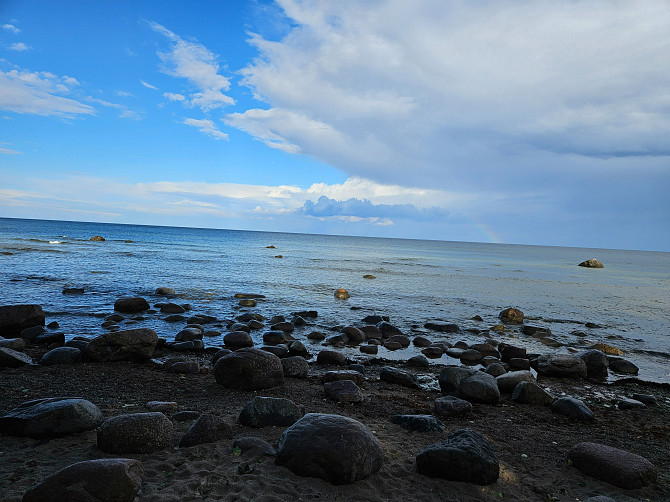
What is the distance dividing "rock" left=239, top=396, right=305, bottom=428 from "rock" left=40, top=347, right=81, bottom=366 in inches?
240

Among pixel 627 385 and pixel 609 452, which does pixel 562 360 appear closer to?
pixel 627 385

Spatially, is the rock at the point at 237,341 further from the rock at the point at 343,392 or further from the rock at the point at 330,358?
the rock at the point at 343,392

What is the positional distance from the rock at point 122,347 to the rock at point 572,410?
10.3 m

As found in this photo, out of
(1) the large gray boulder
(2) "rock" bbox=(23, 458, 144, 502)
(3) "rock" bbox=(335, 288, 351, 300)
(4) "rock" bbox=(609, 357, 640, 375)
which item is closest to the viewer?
(2) "rock" bbox=(23, 458, 144, 502)

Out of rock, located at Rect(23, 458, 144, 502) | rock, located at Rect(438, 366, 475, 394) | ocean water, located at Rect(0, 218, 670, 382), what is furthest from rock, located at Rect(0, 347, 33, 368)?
rock, located at Rect(438, 366, 475, 394)

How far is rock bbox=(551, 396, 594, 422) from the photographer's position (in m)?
8.66

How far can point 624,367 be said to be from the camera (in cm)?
1323

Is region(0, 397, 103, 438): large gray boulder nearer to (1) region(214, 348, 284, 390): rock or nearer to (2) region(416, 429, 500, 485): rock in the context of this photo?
(1) region(214, 348, 284, 390): rock

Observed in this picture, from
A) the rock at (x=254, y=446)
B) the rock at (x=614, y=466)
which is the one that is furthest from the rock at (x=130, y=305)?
the rock at (x=614, y=466)

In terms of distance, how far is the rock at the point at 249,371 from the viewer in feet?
29.5

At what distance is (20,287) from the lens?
22.5 m

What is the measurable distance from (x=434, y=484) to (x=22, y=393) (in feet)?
25.5

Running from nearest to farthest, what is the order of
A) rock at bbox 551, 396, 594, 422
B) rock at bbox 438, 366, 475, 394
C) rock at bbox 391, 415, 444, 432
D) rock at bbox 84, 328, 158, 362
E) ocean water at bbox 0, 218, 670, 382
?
rock at bbox 391, 415, 444, 432 → rock at bbox 551, 396, 594, 422 → rock at bbox 438, 366, 475, 394 → rock at bbox 84, 328, 158, 362 → ocean water at bbox 0, 218, 670, 382

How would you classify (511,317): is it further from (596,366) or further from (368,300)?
(596,366)
